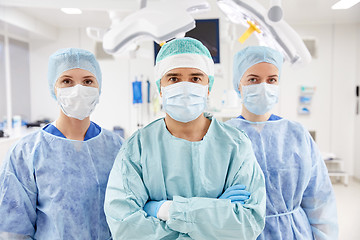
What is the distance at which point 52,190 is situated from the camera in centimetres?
114

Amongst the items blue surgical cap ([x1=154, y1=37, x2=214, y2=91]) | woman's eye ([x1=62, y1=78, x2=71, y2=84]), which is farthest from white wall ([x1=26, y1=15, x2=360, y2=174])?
blue surgical cap ([x1=154, y1=37, x2=214, y2=91])

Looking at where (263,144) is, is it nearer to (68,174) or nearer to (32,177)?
(68,174)

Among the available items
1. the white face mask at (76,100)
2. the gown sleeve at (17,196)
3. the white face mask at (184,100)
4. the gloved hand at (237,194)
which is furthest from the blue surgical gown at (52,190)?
the gloved hand at (237,194)

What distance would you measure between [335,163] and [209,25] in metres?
3.73

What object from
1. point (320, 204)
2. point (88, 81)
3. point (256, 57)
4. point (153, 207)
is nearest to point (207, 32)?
point (256, 57)

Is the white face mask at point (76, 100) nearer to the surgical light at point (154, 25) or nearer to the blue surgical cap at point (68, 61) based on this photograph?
the blue surgical cap at point (68, 61)

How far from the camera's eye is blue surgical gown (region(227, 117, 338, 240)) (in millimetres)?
1247

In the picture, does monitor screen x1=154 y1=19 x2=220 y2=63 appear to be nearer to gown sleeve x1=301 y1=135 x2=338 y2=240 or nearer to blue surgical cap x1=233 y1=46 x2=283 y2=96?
blue surgical cap x1=233 y1=46 x2=283 y2=96

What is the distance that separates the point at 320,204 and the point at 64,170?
3.65 feet

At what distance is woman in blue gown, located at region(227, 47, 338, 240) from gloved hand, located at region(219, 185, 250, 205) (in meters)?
0.35

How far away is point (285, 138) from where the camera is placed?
1.34 metres

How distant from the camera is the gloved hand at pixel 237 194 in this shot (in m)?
0.93

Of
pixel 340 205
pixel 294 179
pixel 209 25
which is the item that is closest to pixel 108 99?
pixel 209 25

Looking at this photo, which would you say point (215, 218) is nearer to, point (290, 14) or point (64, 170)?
point (64, 170)
